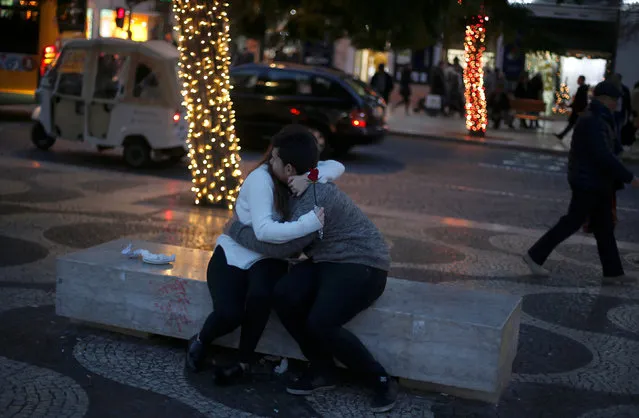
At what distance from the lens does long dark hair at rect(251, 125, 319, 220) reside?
5232 mm

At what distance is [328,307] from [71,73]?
413 inches

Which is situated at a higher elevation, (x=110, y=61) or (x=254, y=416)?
(x=110, y=61)

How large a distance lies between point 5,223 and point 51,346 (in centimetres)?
387

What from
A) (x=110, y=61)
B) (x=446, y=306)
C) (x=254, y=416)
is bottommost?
(x=254, y=416)

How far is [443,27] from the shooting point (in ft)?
20.6

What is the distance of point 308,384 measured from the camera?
5207 millimetres

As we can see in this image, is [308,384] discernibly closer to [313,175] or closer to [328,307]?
[328,307]

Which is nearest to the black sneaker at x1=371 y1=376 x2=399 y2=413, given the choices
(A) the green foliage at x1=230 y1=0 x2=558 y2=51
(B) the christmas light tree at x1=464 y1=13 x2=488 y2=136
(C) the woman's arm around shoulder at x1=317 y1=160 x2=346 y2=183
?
(C) the woman's arm around shoulder at x1=317 y1=160 x2=346 y2=183

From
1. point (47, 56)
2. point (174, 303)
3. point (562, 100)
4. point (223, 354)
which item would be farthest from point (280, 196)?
point (562, 100)

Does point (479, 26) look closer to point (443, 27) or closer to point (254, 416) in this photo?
point (443, 27)

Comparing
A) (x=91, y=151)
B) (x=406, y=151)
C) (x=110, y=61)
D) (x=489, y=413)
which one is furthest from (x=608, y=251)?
(x=406, y=151)

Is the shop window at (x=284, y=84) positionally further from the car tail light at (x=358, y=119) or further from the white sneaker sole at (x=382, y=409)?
the white sneaker sole at (x=382, y=409)

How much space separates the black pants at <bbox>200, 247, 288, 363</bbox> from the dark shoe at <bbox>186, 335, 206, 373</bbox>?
1.9 inches

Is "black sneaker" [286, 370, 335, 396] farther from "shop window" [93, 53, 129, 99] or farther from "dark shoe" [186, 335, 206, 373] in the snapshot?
"shop window" [93, 53, 129, 99]
